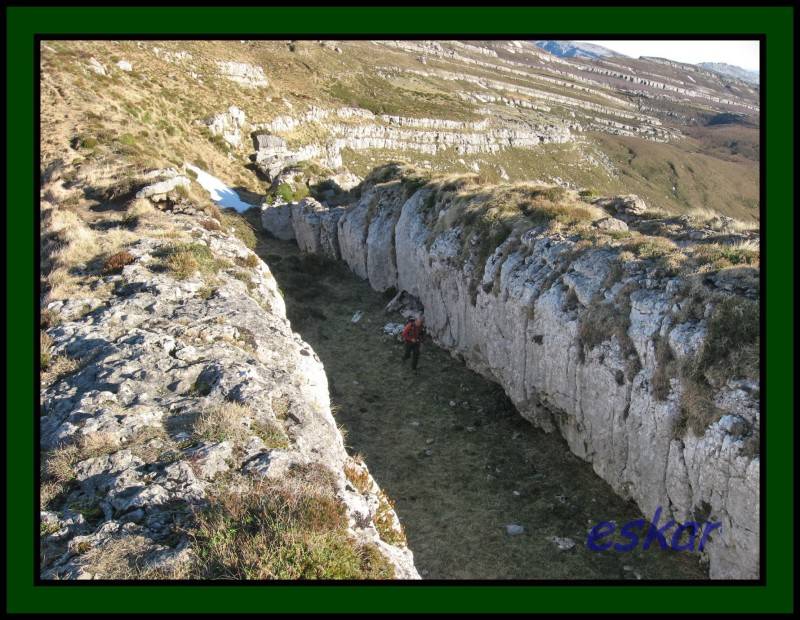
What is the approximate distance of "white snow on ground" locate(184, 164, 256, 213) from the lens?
4793cm

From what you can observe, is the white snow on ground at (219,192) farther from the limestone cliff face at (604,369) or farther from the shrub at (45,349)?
the shrub at (45,349)

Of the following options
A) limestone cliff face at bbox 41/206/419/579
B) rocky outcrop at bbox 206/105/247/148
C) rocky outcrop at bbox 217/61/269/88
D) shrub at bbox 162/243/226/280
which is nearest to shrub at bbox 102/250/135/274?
limestone cliff face at bbox 41/206/419/579

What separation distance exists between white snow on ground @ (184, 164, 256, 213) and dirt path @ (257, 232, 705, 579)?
2614cm

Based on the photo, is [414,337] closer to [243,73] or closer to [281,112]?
[281,112]

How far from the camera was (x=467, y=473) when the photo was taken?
16.4 meters

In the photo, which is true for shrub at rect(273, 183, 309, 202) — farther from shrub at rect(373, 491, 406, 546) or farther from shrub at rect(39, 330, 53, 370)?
shrub at rect(373, 491, 406, 546)

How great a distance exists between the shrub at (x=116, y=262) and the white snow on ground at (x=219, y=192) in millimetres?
28885

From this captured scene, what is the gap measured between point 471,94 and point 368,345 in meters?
173

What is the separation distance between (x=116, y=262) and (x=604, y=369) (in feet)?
54.3

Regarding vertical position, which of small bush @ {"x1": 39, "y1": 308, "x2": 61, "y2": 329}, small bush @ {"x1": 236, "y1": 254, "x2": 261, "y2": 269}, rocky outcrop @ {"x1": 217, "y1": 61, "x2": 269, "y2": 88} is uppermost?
rocky outcrop @ {"x1": 217, "y1": 61, "x2": 269, "y2": 88}

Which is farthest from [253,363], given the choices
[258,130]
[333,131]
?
[333,131]

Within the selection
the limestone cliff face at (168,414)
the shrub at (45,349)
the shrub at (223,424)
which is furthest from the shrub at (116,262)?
the shrub at (223,424)

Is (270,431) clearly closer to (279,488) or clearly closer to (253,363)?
(279,488)

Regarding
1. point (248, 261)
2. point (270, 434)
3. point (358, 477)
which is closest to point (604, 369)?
point (358, 477)
